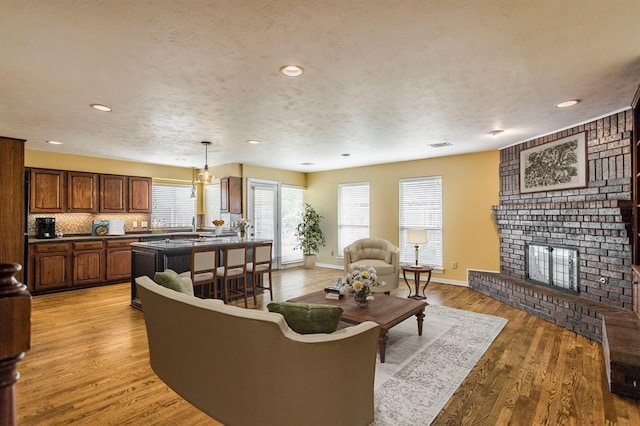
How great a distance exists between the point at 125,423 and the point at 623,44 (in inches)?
168

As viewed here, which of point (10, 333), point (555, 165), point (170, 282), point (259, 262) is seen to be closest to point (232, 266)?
point (259, 262)

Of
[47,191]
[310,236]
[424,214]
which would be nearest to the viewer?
[47,191]

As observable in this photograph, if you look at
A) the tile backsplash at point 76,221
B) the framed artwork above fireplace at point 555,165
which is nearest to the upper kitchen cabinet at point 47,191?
the tile backsplash at point 76,221

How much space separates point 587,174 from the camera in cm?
422

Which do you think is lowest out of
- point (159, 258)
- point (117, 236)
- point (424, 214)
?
point (159, 258)

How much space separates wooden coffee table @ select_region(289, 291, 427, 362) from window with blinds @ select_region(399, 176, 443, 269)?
2.95 metres

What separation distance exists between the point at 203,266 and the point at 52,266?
328cm

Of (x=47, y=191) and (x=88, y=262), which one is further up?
(x=47, y=191)

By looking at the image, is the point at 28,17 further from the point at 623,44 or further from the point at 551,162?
the point at 551,162

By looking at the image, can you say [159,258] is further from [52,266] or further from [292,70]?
[292,70]

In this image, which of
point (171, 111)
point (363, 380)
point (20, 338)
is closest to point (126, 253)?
point (171, 111)

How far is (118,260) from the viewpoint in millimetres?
6543

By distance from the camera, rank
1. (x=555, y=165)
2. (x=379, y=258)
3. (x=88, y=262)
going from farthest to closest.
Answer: (x=88, y=262)
(x=379, y=258)
(x=555, y=165)

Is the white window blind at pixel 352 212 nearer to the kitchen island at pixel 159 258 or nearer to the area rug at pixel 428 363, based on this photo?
the kitchen island at pixel 159 258
